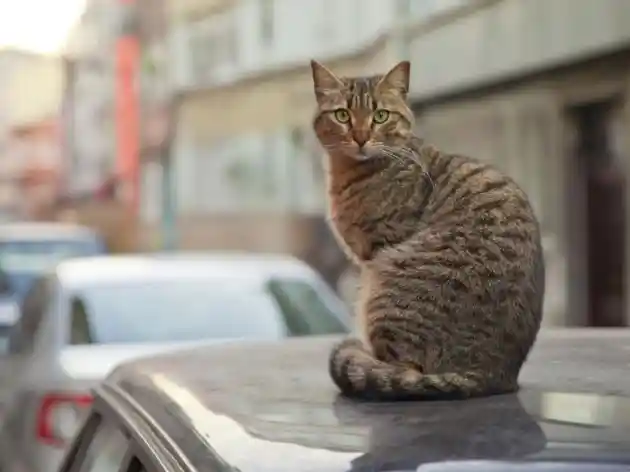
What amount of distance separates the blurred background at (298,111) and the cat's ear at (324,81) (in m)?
0.59

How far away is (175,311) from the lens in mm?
6238

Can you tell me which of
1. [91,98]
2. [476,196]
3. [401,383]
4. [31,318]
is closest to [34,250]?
[31,318]

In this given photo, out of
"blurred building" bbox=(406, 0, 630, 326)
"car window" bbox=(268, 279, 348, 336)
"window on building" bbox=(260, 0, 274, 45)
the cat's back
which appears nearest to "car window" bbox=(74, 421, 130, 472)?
the cat's back

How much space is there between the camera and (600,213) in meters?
13.3

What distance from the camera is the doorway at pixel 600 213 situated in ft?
42.0

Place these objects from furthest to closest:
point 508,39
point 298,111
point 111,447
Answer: point 298,111, point 508,39, point 111,447

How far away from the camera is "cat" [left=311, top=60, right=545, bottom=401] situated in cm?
255

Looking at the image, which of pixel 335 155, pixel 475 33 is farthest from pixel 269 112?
pixel 335 155

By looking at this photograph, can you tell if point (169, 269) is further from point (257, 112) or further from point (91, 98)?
point (91, 98)

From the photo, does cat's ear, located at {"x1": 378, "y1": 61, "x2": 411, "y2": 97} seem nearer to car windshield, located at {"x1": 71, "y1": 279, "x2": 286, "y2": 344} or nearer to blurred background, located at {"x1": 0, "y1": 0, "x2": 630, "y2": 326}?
blurred background, located at {"x1": 0, "y1": 0, "x2": 630, "y2": 326}

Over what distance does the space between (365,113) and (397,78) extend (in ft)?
0.50

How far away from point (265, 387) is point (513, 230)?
59cm

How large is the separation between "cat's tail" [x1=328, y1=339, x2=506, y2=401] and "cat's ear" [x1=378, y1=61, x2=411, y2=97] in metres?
0.83

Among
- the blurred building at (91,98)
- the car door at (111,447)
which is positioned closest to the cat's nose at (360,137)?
the car door at (111,447)
